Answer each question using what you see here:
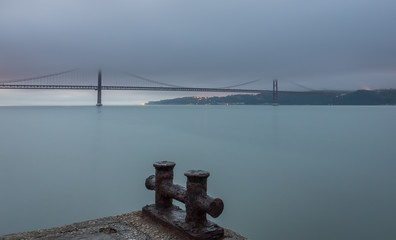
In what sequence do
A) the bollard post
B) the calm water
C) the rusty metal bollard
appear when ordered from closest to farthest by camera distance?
the rusty metal bollard
the bollard post
the calm water

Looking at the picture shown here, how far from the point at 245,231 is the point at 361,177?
4.73 m

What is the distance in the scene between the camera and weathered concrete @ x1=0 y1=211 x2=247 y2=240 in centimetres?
Result: 254

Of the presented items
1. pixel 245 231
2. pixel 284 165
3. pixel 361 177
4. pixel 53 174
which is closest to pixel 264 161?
pixel 284 165

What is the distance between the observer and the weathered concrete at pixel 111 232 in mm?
2545

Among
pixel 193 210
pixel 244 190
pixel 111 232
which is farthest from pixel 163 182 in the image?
pixel 244 190

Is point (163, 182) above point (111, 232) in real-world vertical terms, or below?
above

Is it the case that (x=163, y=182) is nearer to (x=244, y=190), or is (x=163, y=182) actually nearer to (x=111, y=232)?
(x=111, y=232)

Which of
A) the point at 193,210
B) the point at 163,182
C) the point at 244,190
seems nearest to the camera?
the point at 193,210

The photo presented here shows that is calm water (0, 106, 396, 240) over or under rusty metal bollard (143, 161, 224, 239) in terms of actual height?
under

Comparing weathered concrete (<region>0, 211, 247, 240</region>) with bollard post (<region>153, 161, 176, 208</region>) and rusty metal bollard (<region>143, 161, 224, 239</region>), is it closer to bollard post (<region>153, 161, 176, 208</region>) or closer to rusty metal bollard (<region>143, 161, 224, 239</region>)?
rusty metal bollard (<region>143, 161, 224, 239</region>)

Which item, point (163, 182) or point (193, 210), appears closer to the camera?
point (193, 210)

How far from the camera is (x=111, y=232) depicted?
103 inches

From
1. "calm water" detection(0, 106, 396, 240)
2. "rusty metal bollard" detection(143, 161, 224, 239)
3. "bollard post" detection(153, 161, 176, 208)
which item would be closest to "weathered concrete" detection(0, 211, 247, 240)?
"rusty metal bollard" detection(143, 161, 224, 239)

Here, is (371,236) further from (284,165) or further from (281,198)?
(284,165)
